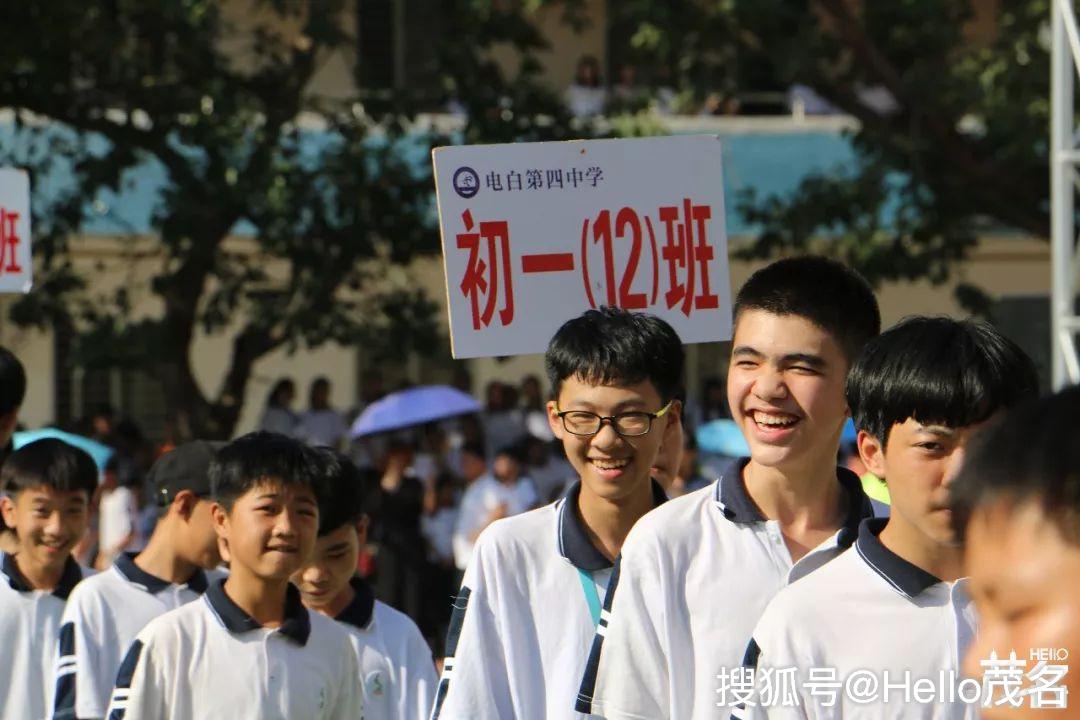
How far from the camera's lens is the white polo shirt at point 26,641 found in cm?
489

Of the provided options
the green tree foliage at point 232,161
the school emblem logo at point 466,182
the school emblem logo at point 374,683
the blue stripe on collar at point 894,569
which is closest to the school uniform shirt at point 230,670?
the school emblem logo at point 374,683

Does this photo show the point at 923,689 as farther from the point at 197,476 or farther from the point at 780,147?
the point at 780,147

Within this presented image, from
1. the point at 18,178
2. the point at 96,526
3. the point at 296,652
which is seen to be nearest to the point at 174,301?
the point at 96,526

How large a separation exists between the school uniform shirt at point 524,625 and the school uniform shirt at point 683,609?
29cm

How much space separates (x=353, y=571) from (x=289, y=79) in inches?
289

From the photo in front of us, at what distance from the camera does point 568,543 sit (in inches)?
131

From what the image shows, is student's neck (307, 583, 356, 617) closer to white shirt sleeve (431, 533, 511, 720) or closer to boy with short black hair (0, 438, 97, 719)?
boy with short black hair (0, 438, 97, 719)

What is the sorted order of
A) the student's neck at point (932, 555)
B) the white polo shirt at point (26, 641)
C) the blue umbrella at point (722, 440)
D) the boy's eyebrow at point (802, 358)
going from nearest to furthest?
the student's neck at point (932, 555)
the boy's eyebrow at point (802, 358)
the white polo shirt at point (26, 641)
the blue umbrella at point (722, 440)

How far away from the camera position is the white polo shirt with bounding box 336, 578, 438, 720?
459 cm

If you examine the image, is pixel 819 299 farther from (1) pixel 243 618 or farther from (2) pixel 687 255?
(1) pixel 243 618

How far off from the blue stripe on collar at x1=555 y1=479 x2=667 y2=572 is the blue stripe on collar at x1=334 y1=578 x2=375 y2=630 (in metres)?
1.39

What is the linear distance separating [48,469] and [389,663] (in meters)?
1.17

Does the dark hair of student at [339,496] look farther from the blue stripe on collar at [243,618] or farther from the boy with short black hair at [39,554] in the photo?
the boy with short black hair at [39,554]

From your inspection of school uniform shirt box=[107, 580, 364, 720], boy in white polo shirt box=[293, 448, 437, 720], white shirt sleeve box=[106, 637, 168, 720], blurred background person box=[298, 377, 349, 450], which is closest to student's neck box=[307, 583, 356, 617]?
boy in white polo shirt box=[293, 448, 437, 720]
